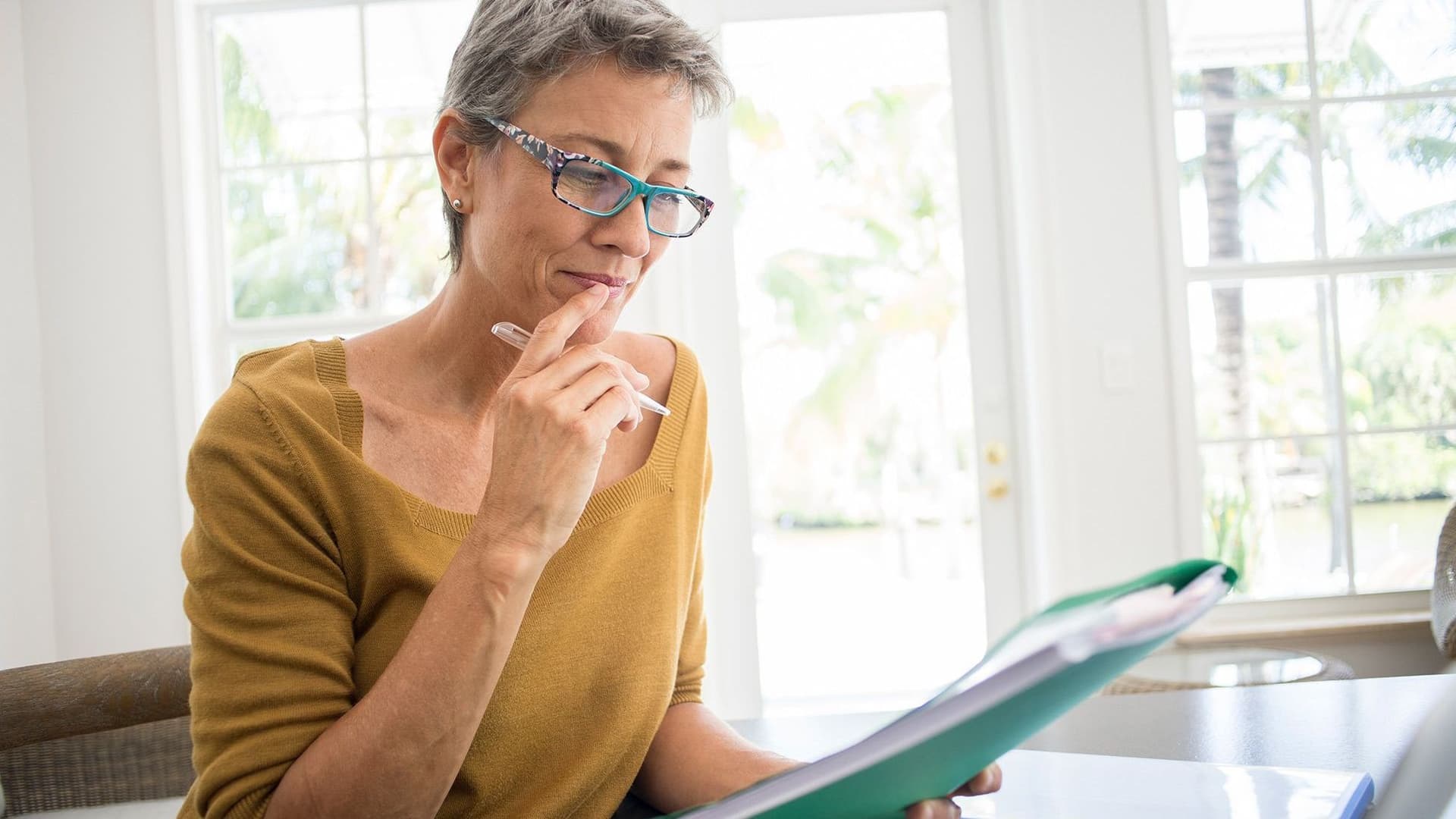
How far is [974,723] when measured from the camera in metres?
0.43

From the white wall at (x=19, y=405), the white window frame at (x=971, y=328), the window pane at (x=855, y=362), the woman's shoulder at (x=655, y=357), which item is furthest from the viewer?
the window pane at (x=855, y=362)

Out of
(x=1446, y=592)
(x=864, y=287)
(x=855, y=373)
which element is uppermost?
(x=864, y=287)

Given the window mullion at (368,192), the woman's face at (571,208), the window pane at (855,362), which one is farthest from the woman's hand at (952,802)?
the window pane at (855,362)

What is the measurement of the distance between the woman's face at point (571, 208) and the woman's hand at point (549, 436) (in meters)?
0.07

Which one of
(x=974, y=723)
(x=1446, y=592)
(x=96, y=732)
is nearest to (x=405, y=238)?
(x=96, y=732)

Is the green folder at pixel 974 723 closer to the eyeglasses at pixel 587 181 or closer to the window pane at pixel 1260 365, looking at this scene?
the eyeglasses at pixel 587 181

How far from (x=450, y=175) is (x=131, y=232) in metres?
2.57

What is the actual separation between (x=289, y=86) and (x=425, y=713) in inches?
118

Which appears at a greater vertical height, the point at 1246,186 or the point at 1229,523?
the point at 1246,186

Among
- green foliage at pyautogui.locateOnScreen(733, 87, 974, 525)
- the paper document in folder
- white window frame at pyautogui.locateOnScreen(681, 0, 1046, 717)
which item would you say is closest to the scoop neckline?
the paper document in folder

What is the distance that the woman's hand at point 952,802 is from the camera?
560 millimetres

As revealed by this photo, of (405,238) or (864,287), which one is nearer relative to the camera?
(405,238)

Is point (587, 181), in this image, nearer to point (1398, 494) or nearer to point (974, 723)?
point (974, 723)

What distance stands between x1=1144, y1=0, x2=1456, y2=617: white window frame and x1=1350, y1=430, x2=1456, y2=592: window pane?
0.03 metres
